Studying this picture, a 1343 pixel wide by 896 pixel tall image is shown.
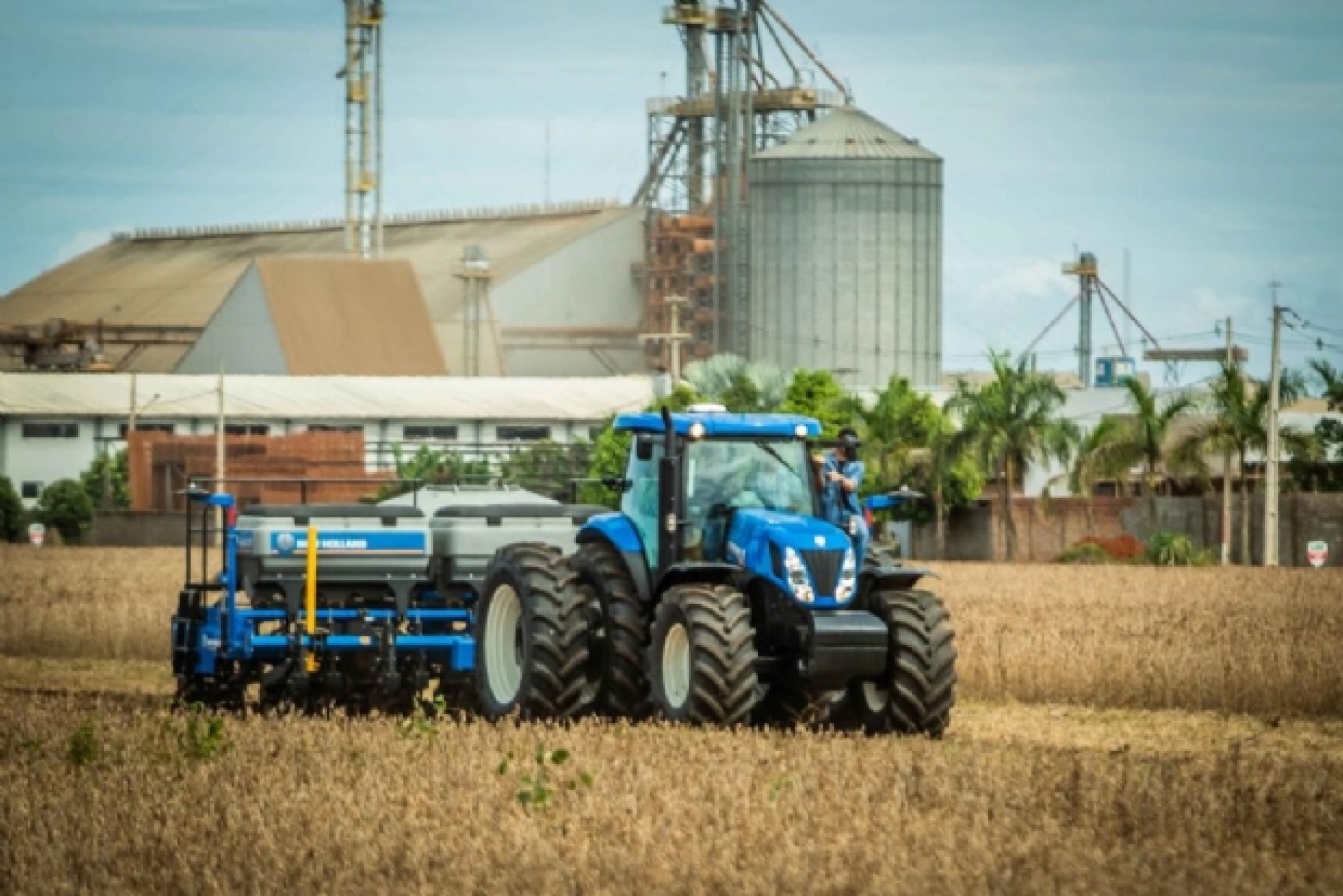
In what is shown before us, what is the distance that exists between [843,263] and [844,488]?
3653 inches

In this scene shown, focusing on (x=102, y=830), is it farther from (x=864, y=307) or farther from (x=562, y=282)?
(x=562, y=282)

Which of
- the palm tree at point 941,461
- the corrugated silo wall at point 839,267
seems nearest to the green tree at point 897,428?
the palm tree at point 941,461

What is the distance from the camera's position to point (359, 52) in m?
Result: 120

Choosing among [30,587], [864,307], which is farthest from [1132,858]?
[864,307]

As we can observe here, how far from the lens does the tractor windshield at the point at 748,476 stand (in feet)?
74.6

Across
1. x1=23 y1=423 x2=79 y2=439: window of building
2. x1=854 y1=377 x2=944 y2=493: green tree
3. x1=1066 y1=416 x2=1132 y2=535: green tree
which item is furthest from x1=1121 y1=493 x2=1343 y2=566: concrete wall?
x1=23 y1=423 x2=79 y2=439: window of building

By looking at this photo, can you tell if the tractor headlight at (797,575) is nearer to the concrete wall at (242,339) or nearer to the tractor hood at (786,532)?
the tractor hood at (786,532)

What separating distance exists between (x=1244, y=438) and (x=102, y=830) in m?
61.7

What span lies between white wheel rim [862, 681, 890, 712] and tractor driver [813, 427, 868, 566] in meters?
1.16

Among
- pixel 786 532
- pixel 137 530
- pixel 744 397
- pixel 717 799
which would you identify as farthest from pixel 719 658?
pixel 744 397

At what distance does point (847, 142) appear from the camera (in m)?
116

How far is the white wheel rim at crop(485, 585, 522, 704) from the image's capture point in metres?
24.4

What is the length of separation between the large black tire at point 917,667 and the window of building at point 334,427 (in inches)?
3199

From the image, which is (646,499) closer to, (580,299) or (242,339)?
(242,339)
